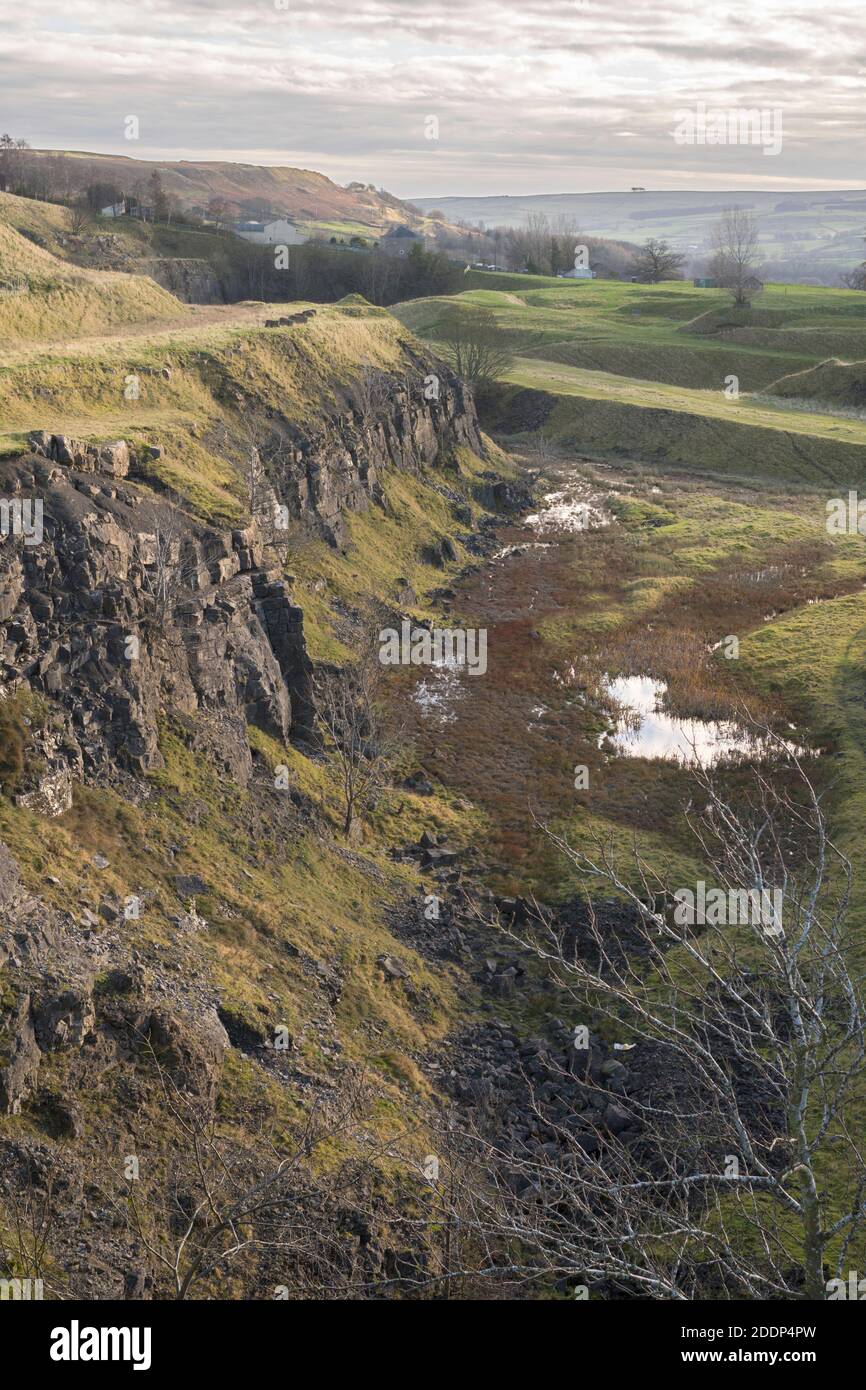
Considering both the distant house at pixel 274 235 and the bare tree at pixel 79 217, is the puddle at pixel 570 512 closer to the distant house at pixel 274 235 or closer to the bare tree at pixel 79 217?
the bare tree at pixel 79 217

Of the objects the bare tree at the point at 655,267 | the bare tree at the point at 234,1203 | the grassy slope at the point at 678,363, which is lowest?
the bare tree at the point at 234,1203

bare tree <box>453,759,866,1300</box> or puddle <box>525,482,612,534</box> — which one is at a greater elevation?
puddle <box>525,482,612,534</box>

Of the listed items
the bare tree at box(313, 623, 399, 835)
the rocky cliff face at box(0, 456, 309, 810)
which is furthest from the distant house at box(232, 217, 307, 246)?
the rocky cliff face at box(0, 456, 309, 810)

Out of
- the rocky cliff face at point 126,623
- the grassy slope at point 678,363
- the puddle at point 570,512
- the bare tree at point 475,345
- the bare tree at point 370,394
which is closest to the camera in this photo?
the rocky cliff face at point 126,623

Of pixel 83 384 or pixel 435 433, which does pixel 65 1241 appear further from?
pixel 435 433

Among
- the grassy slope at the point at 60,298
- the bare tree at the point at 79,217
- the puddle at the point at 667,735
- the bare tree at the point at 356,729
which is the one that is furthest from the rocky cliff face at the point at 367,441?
the bare tree at the point at 79,217

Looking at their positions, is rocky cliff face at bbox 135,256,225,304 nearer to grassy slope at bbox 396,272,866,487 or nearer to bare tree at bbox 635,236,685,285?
grassy slope at bbox 396,272,866,487
